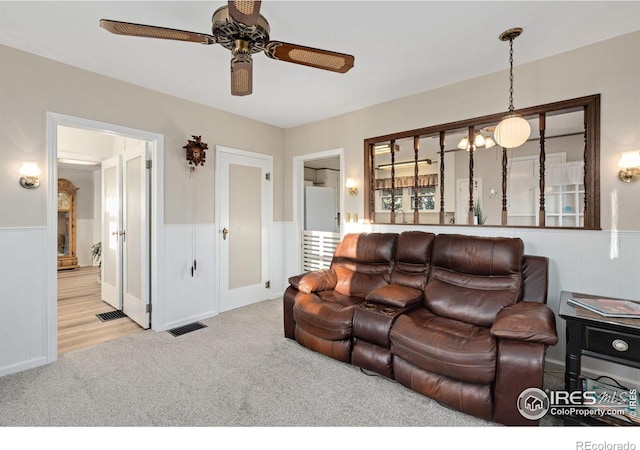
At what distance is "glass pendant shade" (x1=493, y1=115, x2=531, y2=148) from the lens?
7.58 feet

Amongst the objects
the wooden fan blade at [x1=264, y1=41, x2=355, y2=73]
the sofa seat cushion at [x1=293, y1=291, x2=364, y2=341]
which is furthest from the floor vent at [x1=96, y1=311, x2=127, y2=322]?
the wooden fan blade at [x1=264, y1=41, x2=355, y2=73]

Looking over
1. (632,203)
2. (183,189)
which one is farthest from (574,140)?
(183,189)

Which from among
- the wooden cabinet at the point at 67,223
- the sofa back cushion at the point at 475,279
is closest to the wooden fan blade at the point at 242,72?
the sofa back cushion at the point at 475,279

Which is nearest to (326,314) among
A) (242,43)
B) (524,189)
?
(242,43)

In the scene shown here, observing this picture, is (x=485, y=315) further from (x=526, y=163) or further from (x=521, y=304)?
(x=526, y=163)

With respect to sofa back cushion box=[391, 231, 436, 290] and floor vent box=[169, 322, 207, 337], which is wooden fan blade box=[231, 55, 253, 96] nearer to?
sofa back cushion box=[391, 231, 436, 290]

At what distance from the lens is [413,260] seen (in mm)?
2881

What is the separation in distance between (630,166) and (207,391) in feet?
11.3

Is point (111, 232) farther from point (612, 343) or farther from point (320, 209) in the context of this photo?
point (612, 343)

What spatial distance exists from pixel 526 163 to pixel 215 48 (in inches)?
205

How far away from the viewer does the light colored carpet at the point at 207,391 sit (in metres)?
1.90

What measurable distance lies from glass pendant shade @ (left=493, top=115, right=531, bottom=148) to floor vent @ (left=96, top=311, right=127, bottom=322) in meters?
4.44

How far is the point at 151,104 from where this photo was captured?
10.7 ft

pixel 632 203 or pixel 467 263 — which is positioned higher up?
pixel 632 203
